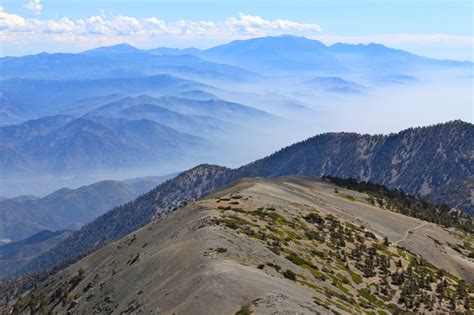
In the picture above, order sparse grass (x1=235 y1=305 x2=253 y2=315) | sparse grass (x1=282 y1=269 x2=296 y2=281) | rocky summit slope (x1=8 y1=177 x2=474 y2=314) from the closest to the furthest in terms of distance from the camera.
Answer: sparse grass (x1=235 y1=305 x2=253 y2=315) → rocky summit slope (x1=8 y1=177 x2=474 y2=314) → sparse grass (x1=282 y1=269 x2=296 y2=281)

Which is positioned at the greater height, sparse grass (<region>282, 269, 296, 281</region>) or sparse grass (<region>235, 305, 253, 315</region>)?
sparse grass (<region>235, 305, 253, 315</region>)

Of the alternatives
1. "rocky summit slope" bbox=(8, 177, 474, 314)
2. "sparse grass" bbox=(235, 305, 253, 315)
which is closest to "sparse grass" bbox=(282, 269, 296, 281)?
"rocky summit slope" bbox=(8, 177, 474, 314)

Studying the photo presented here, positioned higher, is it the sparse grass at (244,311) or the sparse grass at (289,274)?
the sparse grass at (244,311)

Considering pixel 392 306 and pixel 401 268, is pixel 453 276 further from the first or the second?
pixel 392 306

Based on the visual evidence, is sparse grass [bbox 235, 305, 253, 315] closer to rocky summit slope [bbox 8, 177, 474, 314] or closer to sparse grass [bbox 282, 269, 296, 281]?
rocky summit slope [bbox 8, 177, 474, 314]

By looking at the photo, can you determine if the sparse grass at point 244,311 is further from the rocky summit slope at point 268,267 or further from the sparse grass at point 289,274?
the sparse grass at point 289,274

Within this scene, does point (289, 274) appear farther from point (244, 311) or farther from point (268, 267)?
point (244, 311)

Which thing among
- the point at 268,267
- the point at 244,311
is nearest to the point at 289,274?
the point at 268,267

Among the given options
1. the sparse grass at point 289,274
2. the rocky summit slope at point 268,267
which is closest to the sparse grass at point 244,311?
the rocky summit slope at point 268,267

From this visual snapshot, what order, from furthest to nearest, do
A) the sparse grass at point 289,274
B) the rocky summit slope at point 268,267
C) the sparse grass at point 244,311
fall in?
the sparse grass at point 289,274
the rocky summit slope at point 268,267
the sparse grass at point 244,311
